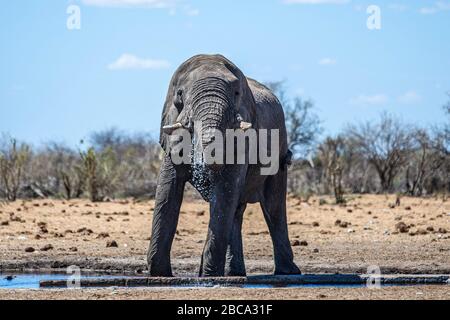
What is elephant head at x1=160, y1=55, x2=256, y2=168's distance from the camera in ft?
40.0

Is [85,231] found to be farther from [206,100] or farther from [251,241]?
[206,100]

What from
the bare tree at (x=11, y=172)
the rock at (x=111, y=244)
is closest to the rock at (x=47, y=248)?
the rock at (x=111, y=244)

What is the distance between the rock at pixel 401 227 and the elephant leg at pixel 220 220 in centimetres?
925

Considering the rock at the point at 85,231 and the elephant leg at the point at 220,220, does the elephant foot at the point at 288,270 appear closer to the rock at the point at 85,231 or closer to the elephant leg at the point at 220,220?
the elephant leg at the point at 220,220

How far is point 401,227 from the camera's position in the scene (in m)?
21.7

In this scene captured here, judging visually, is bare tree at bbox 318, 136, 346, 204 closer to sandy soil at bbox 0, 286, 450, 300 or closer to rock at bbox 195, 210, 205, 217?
rock at bbox 195, 210, 205, 217

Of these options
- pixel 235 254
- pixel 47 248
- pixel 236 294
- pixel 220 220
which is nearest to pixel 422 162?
pixel 47 248

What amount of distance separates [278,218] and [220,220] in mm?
2801

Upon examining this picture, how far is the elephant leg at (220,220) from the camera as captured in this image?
41.5ft

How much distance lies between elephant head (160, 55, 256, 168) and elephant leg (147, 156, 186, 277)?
0.29 meters

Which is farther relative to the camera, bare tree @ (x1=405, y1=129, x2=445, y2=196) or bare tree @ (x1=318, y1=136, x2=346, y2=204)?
bare tree @ (x1=405, y1=129, x2=445, y2=196)

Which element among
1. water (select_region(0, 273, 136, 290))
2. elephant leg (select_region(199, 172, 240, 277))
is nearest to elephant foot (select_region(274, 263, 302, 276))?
water (select_region(0, 273, 136, 290))

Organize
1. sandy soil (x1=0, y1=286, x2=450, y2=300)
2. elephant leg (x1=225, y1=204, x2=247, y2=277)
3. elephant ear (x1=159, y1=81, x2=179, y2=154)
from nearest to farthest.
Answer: sandy soil (x1=0, y1=286, x2=450, y2=300), elephant ear (x1=159, y1=81, x2=179, y2=154), elephant leg (x1=225, y1=204, x2=247, y2=277)
